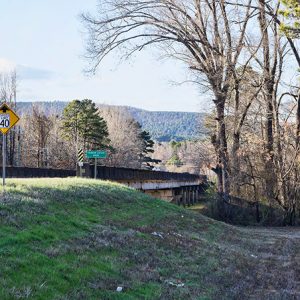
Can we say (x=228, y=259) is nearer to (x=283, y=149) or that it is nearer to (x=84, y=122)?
(x=283, y=149)

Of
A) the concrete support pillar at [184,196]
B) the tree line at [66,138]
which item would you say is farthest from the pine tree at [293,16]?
the concrete support pillar at [184,196]

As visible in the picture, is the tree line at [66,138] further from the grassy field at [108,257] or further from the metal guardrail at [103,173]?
the grassy field at [108,257]

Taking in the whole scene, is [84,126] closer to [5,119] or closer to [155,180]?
[155,180]

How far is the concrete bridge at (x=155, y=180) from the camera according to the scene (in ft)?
111

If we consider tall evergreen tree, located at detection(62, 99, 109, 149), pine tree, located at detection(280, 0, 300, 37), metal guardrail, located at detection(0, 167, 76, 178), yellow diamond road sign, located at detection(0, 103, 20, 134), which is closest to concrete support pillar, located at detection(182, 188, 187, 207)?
tall evergreen tree, located at detection(62, 99, 109, 149)

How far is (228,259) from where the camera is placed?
13.5 metres

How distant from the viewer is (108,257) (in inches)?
396

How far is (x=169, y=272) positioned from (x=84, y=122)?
62.4 m

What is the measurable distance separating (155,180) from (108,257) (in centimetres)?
3905

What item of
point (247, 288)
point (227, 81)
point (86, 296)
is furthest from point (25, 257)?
point (227, 81)

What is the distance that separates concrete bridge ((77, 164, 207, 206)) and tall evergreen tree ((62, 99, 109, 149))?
13921 millimetres

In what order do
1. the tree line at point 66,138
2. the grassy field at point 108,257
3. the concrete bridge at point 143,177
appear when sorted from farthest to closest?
the tree line at point 66,138 < the concrete bridge at point 143,177 < the grassy field at point 108,257

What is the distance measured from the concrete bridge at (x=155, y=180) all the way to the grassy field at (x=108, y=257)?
1549cm

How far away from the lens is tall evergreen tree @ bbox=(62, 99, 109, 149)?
7150 cm
